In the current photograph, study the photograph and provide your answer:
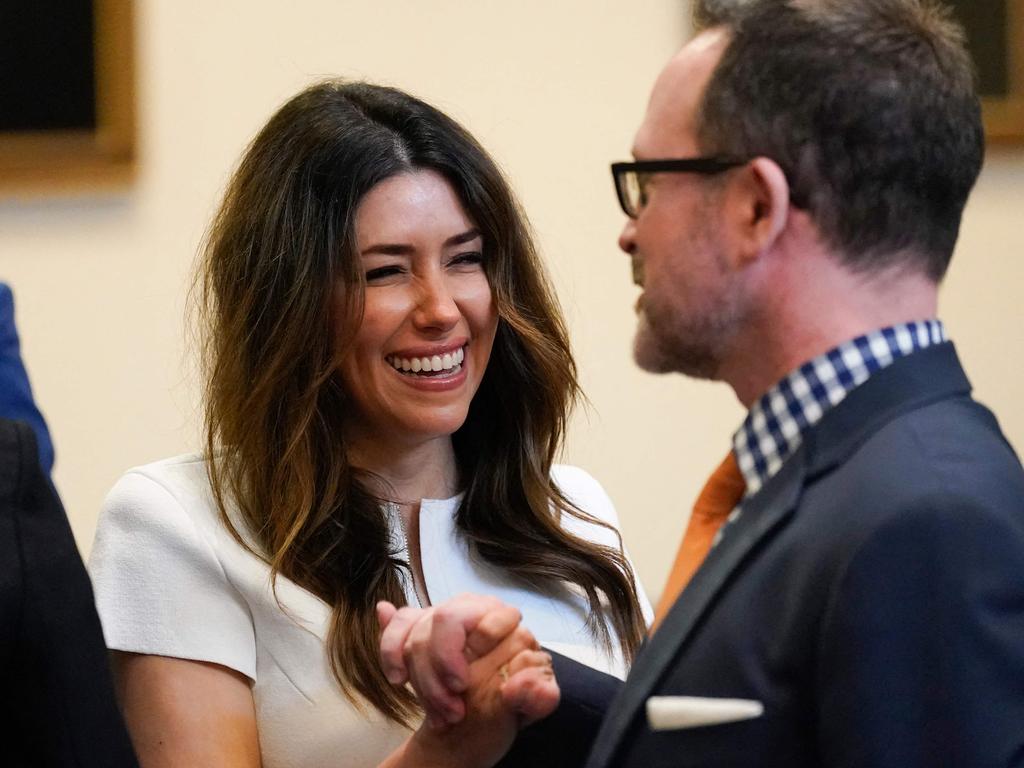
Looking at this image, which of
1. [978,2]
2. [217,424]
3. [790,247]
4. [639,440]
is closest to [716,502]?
[790,247]

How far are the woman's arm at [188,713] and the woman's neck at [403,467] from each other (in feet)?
1.18

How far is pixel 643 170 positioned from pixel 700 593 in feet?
1.25

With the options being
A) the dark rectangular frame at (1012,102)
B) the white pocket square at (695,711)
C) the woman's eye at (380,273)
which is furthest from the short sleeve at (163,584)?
the dark rectangular frame at (1012,102)

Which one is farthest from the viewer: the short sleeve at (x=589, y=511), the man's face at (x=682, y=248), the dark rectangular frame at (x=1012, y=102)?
the dark rectangular frame at (x=1012, y=102)

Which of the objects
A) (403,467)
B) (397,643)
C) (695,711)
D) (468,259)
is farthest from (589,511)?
(695,711)

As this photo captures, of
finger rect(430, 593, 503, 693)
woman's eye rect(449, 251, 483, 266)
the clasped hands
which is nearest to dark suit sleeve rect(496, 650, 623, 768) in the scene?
the clasped hands

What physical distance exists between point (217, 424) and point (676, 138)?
101 centimetres

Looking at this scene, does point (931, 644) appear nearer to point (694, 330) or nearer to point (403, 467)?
point (694, 330)

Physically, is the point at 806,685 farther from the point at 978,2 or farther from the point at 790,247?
the point at 978,2

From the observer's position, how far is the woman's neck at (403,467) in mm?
2102

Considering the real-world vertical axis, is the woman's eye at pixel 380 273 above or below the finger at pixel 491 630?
above

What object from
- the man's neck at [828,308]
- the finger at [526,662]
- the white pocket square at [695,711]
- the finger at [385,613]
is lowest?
the finger at [526,662]

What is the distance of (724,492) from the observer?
136cm

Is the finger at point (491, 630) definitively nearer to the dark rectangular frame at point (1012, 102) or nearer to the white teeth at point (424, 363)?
the white teeth at point (424, 363)
